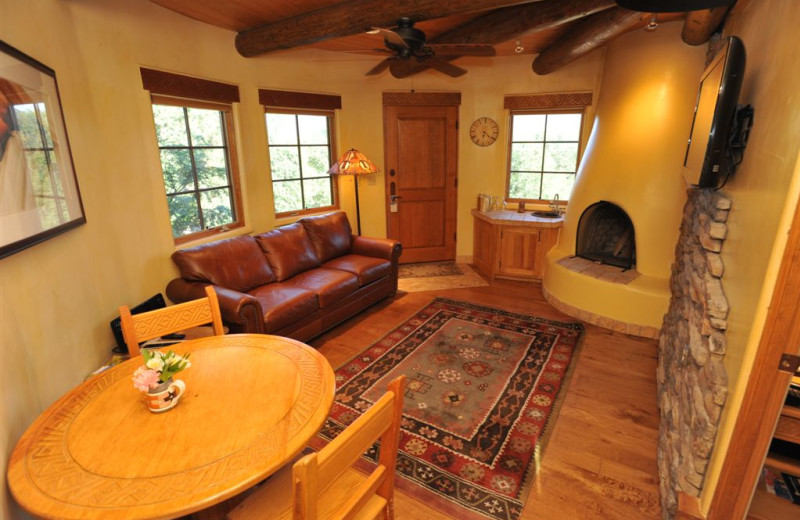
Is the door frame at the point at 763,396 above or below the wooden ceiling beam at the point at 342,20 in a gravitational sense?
below

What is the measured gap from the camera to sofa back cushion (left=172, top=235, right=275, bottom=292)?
3086 millimetres

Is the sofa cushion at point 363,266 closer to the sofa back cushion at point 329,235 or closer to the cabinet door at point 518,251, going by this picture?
the sofa back cushion at point 329,235

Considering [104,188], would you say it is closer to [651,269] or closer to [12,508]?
[12,508]

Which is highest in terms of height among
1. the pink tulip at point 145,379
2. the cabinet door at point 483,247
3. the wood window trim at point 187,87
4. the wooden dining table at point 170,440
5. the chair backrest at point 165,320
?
the wood window trim at point 187,87

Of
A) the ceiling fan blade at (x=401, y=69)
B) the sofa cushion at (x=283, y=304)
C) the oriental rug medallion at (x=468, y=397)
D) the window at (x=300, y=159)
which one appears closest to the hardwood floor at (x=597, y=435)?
the oriental rug medallion at (x=468, y=397)

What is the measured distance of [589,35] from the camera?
130 inches

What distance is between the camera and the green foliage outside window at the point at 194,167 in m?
3.22

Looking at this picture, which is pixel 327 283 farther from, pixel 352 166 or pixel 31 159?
pixel 31 159

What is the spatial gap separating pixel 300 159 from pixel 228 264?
5.70ft

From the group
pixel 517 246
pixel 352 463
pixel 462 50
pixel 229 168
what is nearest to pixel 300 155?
pixel 229 168

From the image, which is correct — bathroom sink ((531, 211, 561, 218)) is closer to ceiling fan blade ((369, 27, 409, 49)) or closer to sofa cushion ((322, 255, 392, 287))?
sofa cushion ((322, 255, 392, 287))

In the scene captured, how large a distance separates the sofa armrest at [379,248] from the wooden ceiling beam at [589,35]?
97.0 inches

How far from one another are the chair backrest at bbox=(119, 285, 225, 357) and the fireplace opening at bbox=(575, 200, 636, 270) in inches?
138

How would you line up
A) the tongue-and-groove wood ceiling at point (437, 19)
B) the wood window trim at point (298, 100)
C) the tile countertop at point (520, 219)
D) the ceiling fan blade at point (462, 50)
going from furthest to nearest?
the tile countertop at point (520, 219), the wood window trim at point (298, 100), the ceiling fan blade at point (462, 50), the tongue-and-groove wood ceiling at point (437, 19)
